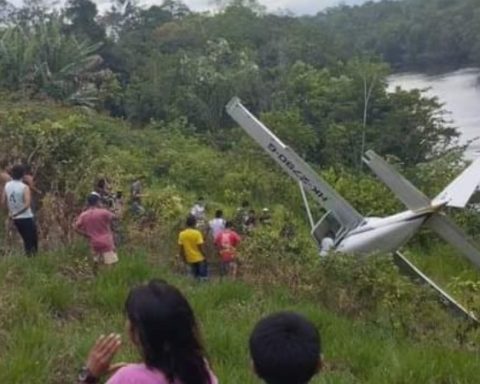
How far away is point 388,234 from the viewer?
48.2ft

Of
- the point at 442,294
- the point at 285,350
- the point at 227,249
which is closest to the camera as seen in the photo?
the point at 285,350

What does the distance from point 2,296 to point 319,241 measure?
9.61m

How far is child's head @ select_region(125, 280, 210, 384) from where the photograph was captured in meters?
2.68

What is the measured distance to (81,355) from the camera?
5.25 m

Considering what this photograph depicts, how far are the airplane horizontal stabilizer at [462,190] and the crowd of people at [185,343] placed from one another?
1194cm

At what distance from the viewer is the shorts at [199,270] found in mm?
9758

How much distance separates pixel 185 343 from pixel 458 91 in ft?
246

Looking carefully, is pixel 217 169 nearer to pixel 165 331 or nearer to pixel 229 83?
pixel 229 83

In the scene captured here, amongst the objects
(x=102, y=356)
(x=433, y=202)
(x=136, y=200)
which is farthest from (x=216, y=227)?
(x=102, y=356)

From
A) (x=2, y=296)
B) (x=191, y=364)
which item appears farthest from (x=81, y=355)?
(x=191, y=364)

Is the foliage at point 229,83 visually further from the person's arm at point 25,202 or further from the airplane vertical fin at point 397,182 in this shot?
the person's arm at point 25,202

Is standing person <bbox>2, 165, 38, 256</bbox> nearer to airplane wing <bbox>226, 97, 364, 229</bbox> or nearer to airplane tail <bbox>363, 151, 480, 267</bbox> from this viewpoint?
airplane tail <bbox>363, 151, 480, 267</bbox>

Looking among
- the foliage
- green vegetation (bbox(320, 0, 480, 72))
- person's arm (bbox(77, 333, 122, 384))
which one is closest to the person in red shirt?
person's arm (bbox(77, 333, 122, 384))

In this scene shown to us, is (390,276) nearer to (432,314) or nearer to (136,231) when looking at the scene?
(432,314)
